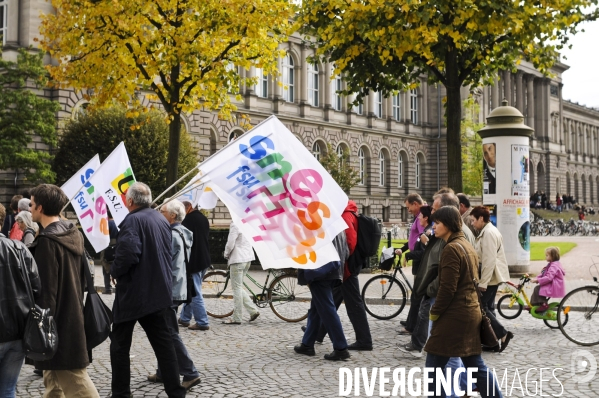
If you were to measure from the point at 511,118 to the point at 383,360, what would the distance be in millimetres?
10365

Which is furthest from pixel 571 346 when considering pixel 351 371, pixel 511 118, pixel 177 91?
pixel 177 91

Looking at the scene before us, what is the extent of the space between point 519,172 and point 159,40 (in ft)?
29.6

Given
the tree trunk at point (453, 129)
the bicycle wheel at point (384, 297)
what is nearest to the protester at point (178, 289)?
the bicycle wheel at point (384, 297)

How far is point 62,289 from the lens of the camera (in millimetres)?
4898

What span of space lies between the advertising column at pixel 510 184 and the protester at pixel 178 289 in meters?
9.83

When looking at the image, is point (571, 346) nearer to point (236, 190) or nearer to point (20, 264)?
point (236, 190)

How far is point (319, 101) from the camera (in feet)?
181

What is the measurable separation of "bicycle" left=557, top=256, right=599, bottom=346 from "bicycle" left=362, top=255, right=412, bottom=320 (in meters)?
2.53

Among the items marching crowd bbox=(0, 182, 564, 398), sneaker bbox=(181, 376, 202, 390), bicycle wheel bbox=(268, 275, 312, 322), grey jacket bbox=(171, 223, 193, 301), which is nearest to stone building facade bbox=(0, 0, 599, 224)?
bicycle wheel bbox=(268, 275, 312, 322)

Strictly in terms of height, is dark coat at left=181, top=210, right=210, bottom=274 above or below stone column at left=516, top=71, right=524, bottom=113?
below

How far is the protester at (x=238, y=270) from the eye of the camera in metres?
10.8

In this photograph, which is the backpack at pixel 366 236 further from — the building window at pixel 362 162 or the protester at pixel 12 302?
the building window at pixel 362 162

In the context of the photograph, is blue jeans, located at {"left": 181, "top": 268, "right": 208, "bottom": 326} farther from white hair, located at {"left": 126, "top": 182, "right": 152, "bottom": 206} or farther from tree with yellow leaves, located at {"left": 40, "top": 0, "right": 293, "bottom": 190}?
tree with yellow leaves, located at {"left": 40, "top": 0, "right": 293, "bottom": 190}

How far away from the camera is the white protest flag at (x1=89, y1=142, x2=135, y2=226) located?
31.6ft
